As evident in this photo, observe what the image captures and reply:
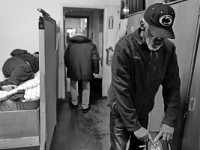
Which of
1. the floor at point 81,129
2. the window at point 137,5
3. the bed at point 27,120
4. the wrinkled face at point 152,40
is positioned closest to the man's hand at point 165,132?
the wrinkled face at point 152,40

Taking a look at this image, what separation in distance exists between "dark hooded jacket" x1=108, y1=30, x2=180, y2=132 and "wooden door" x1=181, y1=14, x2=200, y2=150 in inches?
4.8

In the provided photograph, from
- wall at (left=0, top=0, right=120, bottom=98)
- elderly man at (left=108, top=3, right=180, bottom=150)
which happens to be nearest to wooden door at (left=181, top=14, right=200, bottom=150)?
elderly man at (left=108, top=3, right=180, bottom=150)

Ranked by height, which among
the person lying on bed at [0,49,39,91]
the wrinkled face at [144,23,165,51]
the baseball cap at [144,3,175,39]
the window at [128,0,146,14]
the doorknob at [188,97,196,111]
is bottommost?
the doorknob at [188,97,196,111]

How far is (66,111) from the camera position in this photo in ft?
11.0

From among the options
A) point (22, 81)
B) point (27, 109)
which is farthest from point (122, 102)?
point (22, 81)

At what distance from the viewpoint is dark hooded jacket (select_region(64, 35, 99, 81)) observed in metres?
3.31

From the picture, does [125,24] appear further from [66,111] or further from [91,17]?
[91,17]

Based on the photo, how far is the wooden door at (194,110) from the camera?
1.24m

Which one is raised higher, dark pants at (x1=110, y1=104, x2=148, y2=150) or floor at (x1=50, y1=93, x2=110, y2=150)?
dark pants at (x1=110, y1=104, x2=148, y2=150)

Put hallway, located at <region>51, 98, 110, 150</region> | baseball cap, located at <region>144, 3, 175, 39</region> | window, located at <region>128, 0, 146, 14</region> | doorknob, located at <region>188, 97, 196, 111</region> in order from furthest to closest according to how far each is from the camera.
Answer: window, located at <region>128, 0, 146, 14</region> < hallway, located at <region>51, 98, 110, 150</region> < doorknob, located at <region>188, 97, 196, 111</region> < baseball cap, located at <region>144, 3, 175, 39</region>

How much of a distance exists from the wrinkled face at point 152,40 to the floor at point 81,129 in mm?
1562

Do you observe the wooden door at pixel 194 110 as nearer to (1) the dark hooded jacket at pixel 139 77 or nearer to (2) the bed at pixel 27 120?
(1) the dark hooded jacket at pixel 139 77

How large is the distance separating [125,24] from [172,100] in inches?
82.5

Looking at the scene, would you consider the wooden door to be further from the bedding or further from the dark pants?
the bedding
